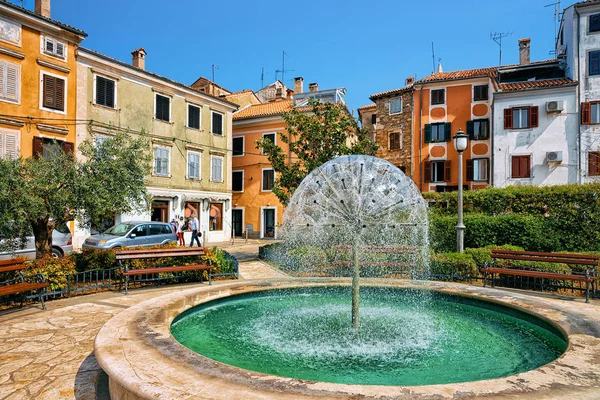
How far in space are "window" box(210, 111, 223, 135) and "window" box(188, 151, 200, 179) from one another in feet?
8.49

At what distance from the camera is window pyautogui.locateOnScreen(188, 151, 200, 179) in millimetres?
27116

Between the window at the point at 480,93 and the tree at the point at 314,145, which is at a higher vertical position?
the window at the point at 480,93

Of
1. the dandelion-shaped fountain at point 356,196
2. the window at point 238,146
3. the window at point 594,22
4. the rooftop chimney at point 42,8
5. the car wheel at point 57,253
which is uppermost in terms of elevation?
the window at point 594,22

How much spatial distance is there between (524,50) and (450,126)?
28.8ft

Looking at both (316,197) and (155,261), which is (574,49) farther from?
(155,261)

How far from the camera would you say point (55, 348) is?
5355 mm

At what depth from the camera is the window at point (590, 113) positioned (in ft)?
81.4

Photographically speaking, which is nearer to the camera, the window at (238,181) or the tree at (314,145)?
the tree at (314,145)

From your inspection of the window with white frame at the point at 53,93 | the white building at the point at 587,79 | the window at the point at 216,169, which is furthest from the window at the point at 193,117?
the white building at the point at 587,79

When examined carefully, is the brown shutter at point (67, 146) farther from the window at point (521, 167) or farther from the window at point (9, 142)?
the window at point (521, 167)

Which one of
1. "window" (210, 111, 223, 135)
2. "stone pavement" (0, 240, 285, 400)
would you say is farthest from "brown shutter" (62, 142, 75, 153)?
"stone pavement" (0, 240, 285, 400)

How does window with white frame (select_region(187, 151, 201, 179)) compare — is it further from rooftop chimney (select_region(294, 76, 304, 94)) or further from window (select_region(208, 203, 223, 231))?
rooftop chimney (select_region(294, 76, 304, 94))

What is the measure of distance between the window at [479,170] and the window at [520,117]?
116 inches

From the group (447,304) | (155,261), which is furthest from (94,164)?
(447,304)
